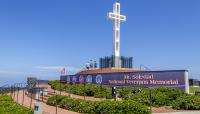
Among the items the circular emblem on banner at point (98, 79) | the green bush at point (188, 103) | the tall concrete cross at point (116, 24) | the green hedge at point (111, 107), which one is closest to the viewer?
the green hedge at point (111, 107)

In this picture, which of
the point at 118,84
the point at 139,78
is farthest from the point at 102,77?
the point at 139,78

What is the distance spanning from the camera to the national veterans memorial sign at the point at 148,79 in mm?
25186

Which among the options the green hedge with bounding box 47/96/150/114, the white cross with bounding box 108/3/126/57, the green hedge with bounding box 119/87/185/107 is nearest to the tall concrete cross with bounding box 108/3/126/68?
the white cross with bounding box 108/3/126/57

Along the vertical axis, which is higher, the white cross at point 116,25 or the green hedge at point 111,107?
the white cross at point 116,25

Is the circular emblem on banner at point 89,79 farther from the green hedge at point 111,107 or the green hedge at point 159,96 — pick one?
the green hedge at point 111,107

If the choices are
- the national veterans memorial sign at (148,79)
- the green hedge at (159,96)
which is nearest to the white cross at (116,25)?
the national veterans memorial sign at (148,79)

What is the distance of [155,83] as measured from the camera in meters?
27.2

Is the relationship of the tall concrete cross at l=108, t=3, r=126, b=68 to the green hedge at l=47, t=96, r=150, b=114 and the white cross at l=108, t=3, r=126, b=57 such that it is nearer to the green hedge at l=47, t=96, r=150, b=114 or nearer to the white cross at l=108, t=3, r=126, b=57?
the white cross at l=108, t=3, r=126, b=57

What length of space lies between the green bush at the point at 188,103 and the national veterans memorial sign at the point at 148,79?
3.51m

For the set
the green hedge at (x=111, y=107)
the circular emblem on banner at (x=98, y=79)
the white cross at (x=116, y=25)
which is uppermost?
the white cross at (x=116, y=25)

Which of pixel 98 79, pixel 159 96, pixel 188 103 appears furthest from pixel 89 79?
pixel 188 103

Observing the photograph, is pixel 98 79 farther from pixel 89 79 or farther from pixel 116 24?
pixel 116 24

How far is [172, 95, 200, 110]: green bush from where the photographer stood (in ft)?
68.6

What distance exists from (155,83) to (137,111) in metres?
10.4
